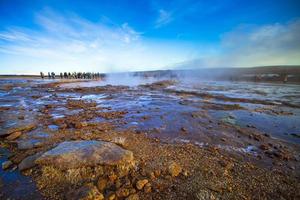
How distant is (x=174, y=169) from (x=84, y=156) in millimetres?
2122

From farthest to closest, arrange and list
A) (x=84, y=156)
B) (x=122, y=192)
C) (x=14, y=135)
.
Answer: (x=14, y=135), (x=84, y=156), (x=122, y=192)

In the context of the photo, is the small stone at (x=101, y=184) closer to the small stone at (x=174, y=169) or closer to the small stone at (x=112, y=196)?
the small stone at (x=112, y=196)

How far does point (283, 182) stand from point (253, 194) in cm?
96

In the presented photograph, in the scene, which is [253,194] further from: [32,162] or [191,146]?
[32,162]

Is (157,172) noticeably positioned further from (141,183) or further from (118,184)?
(118,184)

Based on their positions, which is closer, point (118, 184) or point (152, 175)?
point (118, 184)

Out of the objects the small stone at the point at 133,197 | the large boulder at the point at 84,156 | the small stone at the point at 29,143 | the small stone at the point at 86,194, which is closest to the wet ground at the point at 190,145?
the small stone at the point at 29,143

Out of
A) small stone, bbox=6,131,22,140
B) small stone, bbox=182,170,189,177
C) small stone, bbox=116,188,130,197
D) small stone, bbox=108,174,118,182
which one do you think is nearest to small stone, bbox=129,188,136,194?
small stone, bbox=116,188,130,197

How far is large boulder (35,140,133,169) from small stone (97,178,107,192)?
1.35 feet

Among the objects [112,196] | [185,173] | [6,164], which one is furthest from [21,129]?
[185,173]

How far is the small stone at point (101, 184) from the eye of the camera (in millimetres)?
2869

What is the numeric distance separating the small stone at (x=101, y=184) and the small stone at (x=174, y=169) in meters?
1.40

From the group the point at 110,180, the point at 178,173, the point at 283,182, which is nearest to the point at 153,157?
the point at 178,173

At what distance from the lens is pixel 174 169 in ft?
11.2
